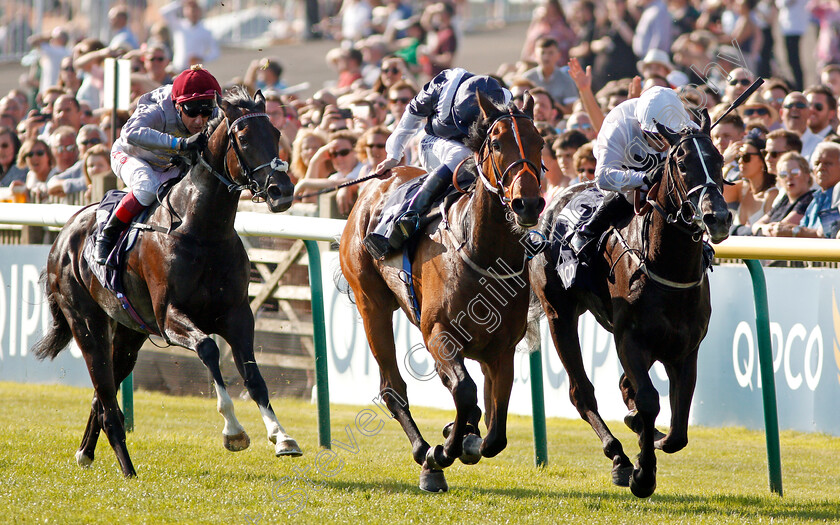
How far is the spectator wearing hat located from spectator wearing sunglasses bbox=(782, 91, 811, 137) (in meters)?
2.79

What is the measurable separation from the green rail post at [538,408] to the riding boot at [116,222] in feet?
7.62

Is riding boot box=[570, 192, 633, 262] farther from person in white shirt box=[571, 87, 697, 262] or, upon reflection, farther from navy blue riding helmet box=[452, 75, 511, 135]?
navy blue riding helmet box=[452, 75, 511, 135]

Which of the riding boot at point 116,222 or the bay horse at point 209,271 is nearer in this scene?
the bay horse at point 209,271

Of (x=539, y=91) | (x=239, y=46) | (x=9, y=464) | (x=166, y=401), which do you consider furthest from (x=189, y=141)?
(x=239, y=46)

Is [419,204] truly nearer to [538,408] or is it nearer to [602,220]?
[602,220]

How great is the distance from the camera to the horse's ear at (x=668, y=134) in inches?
207

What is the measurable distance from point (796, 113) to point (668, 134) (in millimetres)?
4499

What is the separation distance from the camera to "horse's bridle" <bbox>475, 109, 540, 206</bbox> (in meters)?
4.98

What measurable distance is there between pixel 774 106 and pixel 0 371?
7.19 meters

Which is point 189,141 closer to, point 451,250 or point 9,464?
point 451,250

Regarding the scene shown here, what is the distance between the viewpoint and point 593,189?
645 centimetres

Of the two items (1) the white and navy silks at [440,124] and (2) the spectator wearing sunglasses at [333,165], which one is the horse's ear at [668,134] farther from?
(2) the spectator wearing sunglasses at [333,165]

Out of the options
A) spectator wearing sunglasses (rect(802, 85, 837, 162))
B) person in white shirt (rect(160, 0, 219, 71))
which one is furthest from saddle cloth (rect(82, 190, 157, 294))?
person in white shirt (rect(160, 0, 219, 71))

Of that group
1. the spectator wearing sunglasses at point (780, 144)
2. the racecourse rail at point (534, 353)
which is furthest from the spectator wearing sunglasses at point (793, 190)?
the racecourse rail at point (534, 353)
